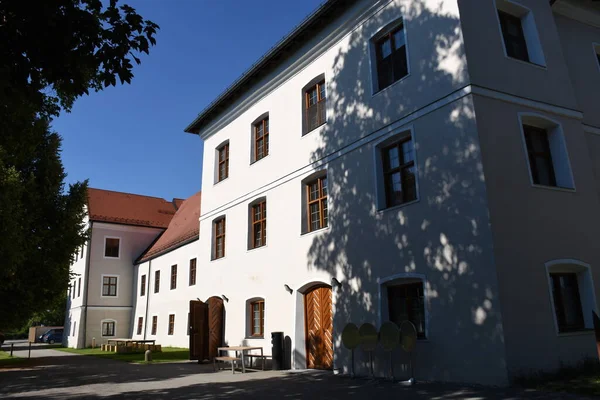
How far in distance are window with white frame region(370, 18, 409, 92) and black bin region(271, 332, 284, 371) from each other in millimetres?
7785

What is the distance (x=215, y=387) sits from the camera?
11.0 metres

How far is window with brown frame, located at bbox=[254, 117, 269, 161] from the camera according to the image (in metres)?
18.3

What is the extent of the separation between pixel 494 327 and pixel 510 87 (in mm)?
5386

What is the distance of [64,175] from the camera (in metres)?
20.6

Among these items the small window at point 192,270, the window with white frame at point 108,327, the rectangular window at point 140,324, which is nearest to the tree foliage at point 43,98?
the small window at point 192,270

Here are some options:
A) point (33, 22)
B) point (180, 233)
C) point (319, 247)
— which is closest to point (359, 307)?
point (319, 247)

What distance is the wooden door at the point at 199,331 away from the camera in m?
18.7

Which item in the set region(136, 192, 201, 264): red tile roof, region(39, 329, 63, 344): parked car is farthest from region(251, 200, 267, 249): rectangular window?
region(39, 329, 63, 344): parked car

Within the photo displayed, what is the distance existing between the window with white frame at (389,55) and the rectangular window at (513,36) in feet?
7.89

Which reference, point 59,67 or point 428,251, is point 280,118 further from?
point 59,67

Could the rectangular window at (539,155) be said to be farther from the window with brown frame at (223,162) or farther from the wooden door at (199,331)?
the wooden door at (199,331)

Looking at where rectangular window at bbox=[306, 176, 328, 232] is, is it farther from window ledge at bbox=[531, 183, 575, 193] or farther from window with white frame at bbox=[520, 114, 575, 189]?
window ledge at bbox=[531, 183, 575, 193]

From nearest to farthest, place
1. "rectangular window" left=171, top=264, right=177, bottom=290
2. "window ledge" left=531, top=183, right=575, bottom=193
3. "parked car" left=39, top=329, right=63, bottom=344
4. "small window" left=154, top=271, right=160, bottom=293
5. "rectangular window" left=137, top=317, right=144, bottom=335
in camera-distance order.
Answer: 1. "window ledge" left=531, top=183, right=575, bottom=193
2. "rectangular window" left=171, top=264, right=177, bottom=290
3. "small window" left=154, top=271, right=160, bottom=293
4. "rectangular window" left=137, top=317, right=144, bottom=335
5. "parked car" left=39, top=329, right=63, bottom=344

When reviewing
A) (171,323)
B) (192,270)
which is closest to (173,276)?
(171,323)
